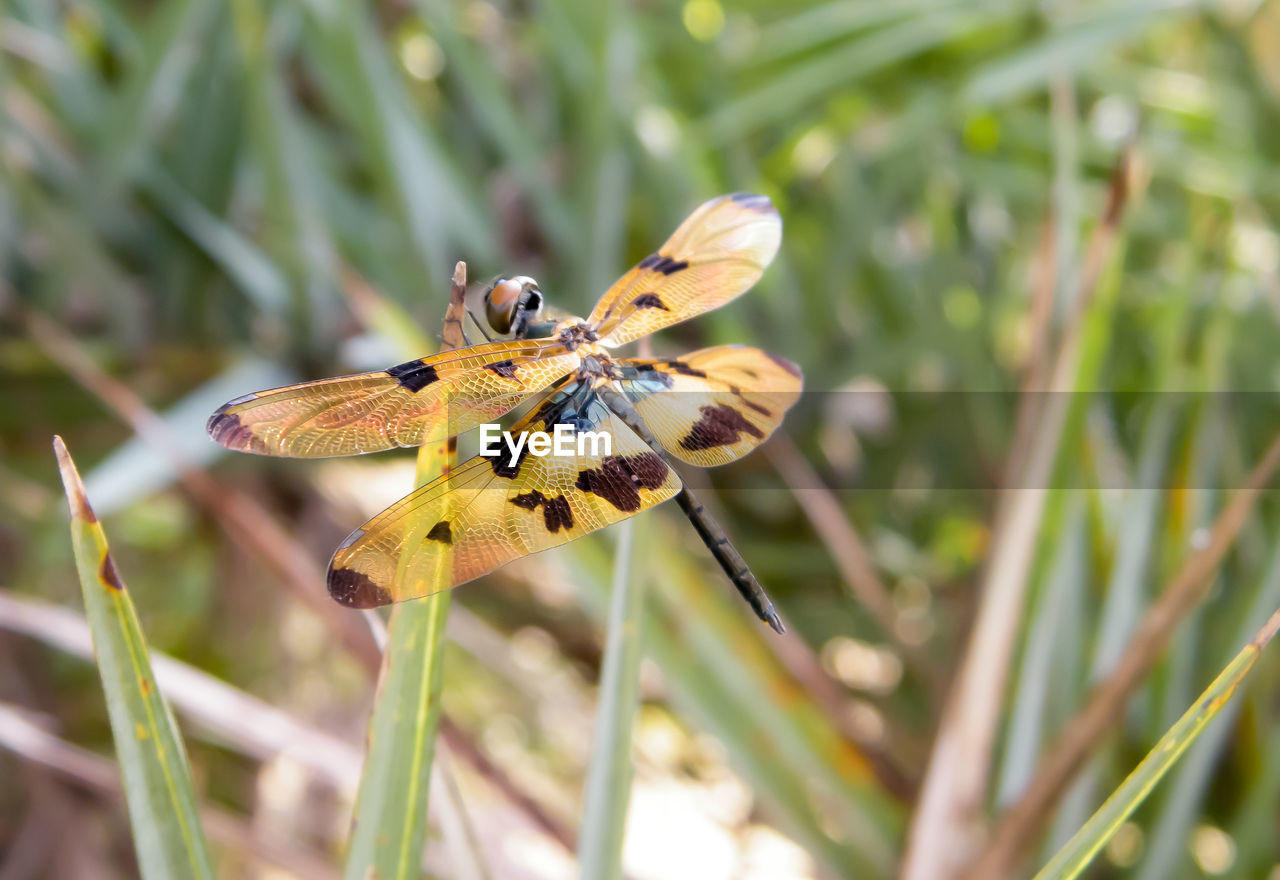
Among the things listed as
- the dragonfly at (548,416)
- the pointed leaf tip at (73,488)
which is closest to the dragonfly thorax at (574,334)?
the dragonfly at (548,416)

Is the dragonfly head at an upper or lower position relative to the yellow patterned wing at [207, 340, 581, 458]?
upper

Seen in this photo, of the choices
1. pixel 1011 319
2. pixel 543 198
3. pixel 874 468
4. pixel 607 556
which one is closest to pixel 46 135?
pixel 543 198

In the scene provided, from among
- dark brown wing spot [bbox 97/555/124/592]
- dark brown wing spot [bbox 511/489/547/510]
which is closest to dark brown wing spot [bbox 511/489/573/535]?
dark brown wing spot [bbox 511/489/547/510]

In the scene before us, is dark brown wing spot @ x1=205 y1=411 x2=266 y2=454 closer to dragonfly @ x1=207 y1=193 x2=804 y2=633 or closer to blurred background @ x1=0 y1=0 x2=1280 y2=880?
dragonfly @ x1=207 y1=193 x2=804 y2=633

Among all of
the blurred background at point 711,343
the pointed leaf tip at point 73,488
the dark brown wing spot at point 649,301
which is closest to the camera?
the pointed leaf tip at point 73,488

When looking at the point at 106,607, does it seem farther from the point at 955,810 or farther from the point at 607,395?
the point at 955,810

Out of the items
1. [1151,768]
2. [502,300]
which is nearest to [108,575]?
[502,300]

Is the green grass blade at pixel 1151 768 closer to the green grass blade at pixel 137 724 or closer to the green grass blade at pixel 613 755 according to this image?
the green grass blade at pixel 613 755
